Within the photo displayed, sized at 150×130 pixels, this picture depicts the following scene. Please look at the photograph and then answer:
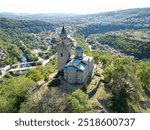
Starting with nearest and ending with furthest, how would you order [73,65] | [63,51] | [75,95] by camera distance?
[75,95] → [73,65] → [63,51]

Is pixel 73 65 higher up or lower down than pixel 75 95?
higher up

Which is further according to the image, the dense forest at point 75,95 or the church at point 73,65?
the church at point 73,65

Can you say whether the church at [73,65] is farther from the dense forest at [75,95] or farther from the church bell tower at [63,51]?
the dense forest at [75,95]

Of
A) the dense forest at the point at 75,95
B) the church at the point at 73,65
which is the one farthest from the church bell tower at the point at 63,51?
the dense forest at the point at 75,95

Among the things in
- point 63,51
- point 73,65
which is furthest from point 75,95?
point 63,51

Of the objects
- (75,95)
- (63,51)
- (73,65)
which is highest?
(63,51)

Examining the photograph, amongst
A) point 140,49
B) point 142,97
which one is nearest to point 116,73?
point 142,97

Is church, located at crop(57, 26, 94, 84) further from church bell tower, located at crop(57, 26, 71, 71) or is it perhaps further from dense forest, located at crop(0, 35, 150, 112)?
dense forest, located at crop(0, 35, 150, 112)

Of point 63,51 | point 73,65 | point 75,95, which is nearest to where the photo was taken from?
point 75,95

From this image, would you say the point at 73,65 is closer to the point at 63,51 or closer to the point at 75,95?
the point at 63,51
